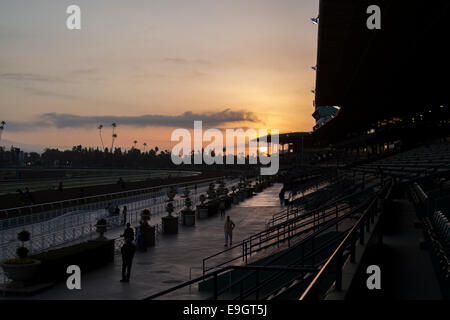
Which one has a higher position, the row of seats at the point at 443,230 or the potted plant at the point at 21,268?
the row of seats at the point at 443,230

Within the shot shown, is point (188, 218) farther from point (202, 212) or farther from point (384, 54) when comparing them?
point (384, 54)

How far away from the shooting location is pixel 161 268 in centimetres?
1592

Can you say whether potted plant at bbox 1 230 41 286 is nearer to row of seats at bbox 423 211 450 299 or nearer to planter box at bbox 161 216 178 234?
row of seats at bbox 423 211 450 299

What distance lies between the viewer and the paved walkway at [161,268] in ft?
41.8

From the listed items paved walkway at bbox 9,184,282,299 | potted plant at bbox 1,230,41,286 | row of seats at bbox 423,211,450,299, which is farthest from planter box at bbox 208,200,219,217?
row of seats at bbox 423,211,450,299

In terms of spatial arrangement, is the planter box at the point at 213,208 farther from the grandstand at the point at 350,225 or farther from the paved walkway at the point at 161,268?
the paved walkway at the point at 161,268

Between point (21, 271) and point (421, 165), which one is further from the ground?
point (421, 165)

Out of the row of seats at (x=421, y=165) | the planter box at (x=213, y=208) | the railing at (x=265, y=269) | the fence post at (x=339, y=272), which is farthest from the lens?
the planter box at (x=213, y=208)

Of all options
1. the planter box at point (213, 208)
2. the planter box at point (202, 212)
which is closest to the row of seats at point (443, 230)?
the planter box at point (202, 212)

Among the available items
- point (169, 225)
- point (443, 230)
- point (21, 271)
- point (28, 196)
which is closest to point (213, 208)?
point (169, 225)

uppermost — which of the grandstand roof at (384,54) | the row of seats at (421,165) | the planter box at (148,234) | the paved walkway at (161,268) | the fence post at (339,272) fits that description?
the grandstand roof at (384,54)
